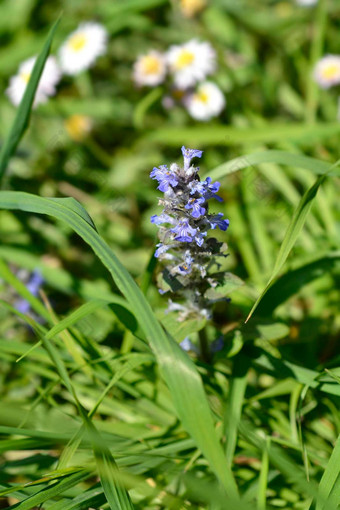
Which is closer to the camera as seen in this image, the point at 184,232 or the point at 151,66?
the point at 184,232

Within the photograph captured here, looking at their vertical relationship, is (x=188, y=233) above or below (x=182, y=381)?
above

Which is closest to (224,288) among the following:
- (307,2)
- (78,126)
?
(78,126)

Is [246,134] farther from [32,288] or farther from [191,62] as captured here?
[32,288]

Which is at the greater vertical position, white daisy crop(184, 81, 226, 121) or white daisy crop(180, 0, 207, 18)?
white daisy crop(180, 0, 207, 18)

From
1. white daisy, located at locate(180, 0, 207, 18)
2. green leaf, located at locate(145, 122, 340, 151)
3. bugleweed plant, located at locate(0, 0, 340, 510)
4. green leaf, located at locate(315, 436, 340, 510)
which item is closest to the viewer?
green leaf, located at locate(315, 436, 340, 510)

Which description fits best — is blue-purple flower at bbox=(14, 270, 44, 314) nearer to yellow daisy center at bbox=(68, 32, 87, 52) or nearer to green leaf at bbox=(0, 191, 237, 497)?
green leaf at bbox=(0, 191, 237, 497)

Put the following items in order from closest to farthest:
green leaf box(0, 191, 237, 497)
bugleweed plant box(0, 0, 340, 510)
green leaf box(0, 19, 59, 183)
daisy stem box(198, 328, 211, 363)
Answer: green leaf box(0, 191, 237, 497) → bugleweed plant box(0, 0, 340, 510) → daisy stem box(198, 328, 211, 363) → green leaf box(0, 19, 59, 183)

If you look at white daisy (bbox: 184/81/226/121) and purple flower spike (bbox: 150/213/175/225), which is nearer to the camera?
purple flower spike (bbox: 150/213/175/225)

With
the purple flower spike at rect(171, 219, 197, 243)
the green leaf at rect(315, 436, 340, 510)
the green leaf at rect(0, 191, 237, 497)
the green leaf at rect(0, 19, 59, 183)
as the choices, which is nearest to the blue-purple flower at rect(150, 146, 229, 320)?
the purple flower spike at rect(171, 219, 197, 243)
